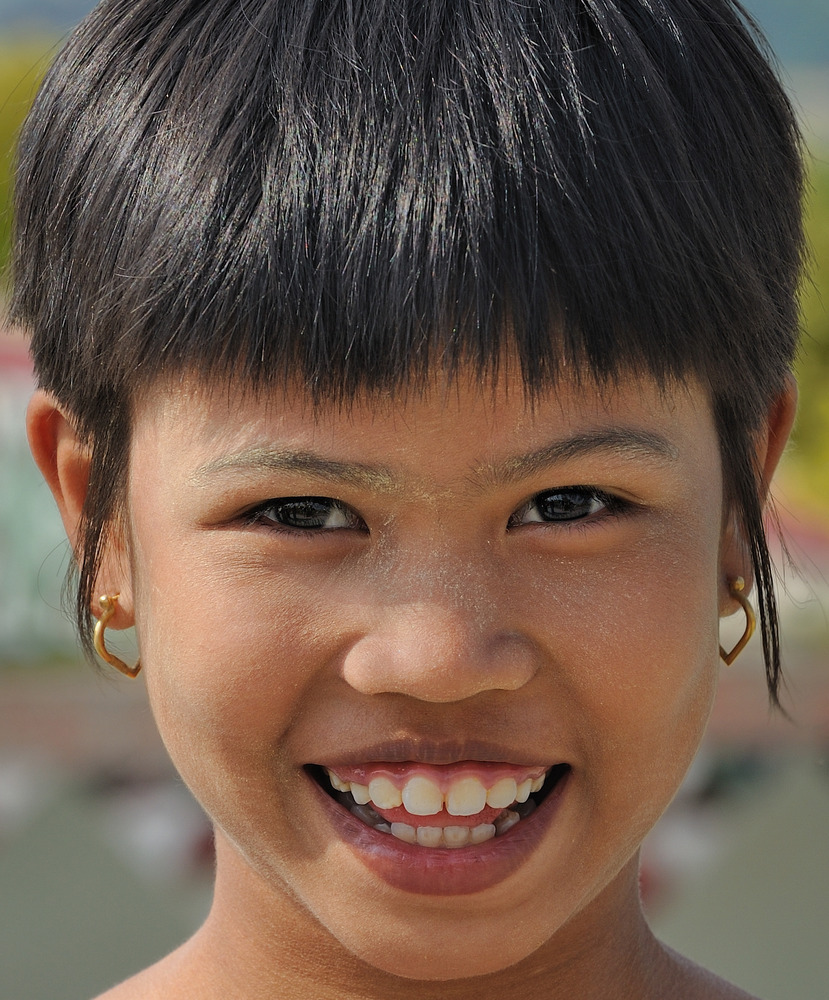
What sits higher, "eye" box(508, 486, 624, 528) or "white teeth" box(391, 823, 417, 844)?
"eye" box(508, 486, 624, 528)

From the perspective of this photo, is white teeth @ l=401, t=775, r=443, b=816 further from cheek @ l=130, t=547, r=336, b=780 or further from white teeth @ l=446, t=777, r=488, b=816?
cheek @ l=130, t=547, r=336, b=780

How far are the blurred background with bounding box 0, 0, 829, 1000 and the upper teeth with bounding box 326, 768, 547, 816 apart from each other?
212 cm

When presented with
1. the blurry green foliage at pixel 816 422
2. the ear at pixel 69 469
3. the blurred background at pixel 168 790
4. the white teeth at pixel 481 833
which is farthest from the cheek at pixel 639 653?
the blurry green foliage at pixel 816 422

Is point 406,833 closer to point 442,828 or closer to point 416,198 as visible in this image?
point 442,828

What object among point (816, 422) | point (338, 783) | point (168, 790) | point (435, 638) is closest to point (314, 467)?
point (435, 638)

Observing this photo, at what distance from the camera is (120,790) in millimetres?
4340

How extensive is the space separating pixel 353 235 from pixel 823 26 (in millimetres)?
4518

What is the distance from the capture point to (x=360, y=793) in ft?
3.69

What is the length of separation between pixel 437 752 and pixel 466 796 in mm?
54

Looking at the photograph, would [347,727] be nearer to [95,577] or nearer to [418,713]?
[418,713]

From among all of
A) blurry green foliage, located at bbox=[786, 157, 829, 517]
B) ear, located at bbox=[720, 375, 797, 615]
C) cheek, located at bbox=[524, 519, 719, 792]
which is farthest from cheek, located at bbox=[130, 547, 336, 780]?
blurry green foliage, located at bbox=[786, 157, 829, 517]

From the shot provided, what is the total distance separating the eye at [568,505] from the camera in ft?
3.58

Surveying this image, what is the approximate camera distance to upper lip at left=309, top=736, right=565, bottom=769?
108 cm

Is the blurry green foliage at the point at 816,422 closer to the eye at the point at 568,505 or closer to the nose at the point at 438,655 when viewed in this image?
the eye at the point at 568,505
